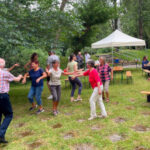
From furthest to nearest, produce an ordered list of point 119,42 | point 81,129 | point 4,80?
point 119,42, point 81,129, point 4,80

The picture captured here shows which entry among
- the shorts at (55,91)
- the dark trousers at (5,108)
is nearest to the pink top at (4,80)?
the dark trousers at (5,108)

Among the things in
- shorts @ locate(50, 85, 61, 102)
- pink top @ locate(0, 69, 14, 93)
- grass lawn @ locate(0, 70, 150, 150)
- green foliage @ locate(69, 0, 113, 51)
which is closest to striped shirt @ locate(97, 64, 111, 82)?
grass lawn @ locate(0, 70, 150, 150)

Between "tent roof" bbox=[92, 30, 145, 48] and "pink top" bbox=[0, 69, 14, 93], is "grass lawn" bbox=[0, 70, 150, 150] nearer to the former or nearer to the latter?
"pink top" bbox=[0, 69, 14, 93]

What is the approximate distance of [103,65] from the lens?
6.93 meters

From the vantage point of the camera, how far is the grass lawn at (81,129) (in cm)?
376

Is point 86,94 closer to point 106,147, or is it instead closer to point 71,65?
point 71,65

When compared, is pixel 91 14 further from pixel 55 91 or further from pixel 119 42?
pixel 55 91

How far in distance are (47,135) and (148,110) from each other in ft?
10.2

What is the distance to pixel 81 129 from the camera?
4.54m

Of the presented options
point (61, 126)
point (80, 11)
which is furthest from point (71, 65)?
point (80, 11)

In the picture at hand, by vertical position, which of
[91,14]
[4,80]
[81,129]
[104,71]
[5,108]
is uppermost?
[91,14]

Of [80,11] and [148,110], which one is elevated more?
[80,11]

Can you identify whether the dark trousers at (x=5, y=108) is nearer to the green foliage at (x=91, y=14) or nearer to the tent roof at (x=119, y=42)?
the tent roof at (x=119, y=42)

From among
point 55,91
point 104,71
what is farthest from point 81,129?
point 104,71
